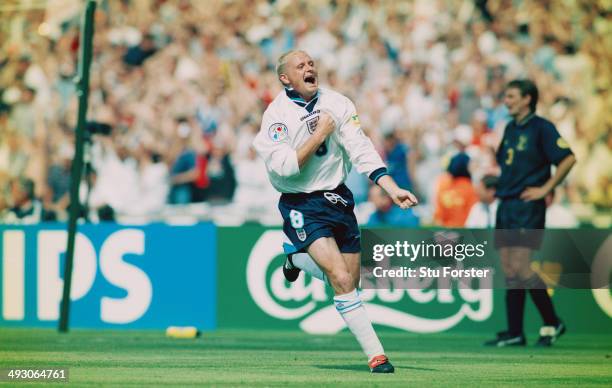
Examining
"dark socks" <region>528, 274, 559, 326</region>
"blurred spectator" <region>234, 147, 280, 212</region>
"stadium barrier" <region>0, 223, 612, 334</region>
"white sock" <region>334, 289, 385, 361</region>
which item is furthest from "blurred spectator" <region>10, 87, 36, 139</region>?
"white sock" <region>334, 289, 385, 361</region>

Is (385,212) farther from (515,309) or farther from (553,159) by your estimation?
(553,159)

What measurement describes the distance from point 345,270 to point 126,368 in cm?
196

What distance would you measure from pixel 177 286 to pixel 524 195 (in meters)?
4.83

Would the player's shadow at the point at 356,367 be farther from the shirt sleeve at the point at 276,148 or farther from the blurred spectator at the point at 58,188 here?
the blurred spectator at the point at 58,188

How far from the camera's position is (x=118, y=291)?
53.3 feet

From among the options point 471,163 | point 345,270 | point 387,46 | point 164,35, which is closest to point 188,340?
point 345,270

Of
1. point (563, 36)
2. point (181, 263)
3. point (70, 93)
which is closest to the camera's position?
point (181, 263)

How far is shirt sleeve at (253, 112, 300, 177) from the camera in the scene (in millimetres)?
9820

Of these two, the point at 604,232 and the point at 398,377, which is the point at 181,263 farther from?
the point at 398,377

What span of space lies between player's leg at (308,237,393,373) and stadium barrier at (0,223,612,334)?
221 inches

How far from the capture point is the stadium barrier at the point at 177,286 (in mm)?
15750

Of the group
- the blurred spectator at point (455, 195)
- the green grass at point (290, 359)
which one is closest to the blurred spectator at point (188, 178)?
the blurred spectator at point (455, 195)

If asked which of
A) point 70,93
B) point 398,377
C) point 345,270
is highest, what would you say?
point 70,93

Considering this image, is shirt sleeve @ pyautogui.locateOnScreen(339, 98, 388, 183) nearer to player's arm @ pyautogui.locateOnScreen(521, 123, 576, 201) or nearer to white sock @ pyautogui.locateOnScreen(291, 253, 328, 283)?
white sock @ pyautogui.locateOnScreen(291, 253, 328, 283)
